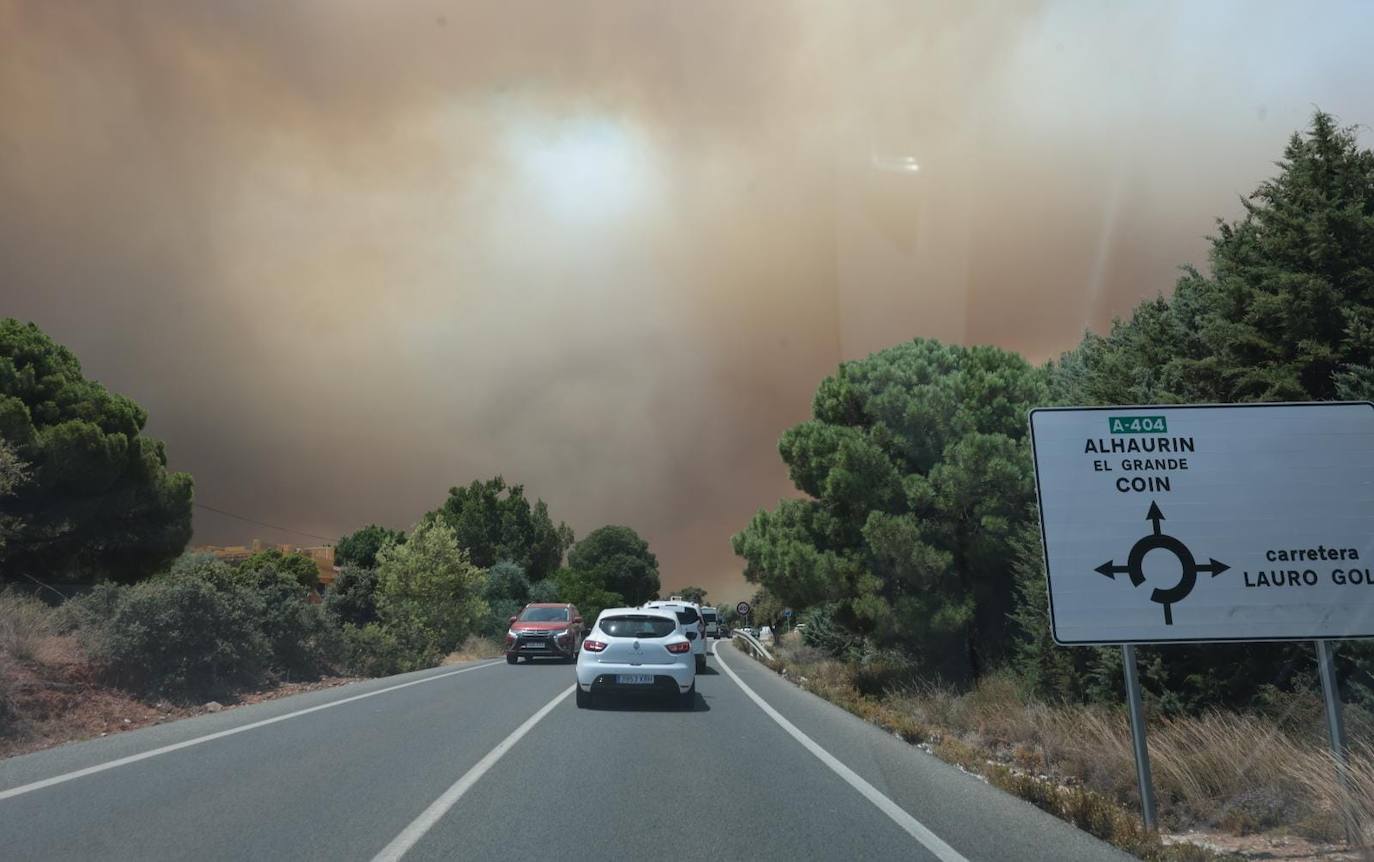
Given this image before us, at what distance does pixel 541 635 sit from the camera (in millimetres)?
29203

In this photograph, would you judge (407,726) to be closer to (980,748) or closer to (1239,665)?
(980,748)

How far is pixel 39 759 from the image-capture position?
34.2ft

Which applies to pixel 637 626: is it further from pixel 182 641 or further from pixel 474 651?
pixel 474 651

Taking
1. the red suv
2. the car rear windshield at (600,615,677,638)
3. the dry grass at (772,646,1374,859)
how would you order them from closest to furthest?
the dry grass at (772,646,1374,859), the car rear windshield at (600,615,677,638), the red suv

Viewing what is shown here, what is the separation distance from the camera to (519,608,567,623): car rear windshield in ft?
99.2

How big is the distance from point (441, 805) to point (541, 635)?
21.8m

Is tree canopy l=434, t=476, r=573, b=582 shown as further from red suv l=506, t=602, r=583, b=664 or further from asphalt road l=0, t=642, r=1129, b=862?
asphalt road l=0, t=642, r=1129, b=862

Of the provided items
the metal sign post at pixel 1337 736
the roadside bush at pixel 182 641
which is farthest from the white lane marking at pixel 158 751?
the metal sign post at pixel 1337 736

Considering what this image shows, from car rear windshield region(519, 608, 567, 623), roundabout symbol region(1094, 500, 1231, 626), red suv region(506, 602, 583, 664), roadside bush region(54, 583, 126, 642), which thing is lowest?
red suv region(506, 602, 583, 664)

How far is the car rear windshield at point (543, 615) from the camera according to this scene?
30234mm

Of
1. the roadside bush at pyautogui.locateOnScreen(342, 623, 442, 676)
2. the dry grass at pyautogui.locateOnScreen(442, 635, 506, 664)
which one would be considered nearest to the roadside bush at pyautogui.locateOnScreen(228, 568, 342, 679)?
the roadside bush at pyautogui.locateOnScreen(342, 623, 442, 676)

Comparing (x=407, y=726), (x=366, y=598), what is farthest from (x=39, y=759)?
(x=366, y=598)

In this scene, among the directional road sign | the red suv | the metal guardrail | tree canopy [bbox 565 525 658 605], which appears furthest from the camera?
tree canopy [bbox 565 525 658 605]

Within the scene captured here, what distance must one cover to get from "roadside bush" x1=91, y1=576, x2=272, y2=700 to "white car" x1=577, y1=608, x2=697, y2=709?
7.95 m
